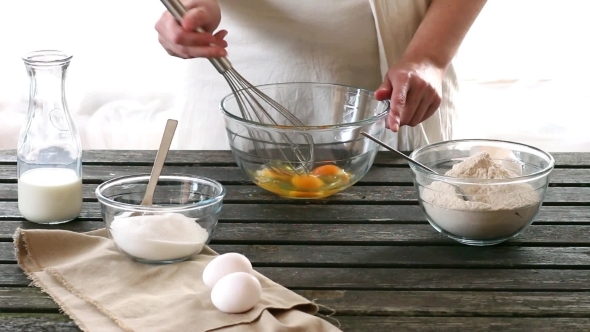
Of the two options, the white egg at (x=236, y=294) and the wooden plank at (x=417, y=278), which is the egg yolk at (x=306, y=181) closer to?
the wooden plank at (x=417, y=278)

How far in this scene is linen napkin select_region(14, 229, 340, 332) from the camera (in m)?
0.77

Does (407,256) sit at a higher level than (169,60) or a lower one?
lower

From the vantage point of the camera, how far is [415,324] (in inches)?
31.0

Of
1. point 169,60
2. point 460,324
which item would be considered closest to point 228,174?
point 460,324

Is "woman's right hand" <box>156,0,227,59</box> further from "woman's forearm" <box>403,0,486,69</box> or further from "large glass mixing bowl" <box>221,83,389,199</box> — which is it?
"woman's forearm" <box>403,0,486,69</box>

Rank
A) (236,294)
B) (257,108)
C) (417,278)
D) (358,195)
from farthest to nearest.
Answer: (257,108), (358,195), (417,278), (236,294)

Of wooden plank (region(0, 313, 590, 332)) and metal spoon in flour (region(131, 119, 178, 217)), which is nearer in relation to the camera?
wooden plank (region(0, 313, 590, 332))

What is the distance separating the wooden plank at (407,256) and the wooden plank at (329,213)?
3.3 inches

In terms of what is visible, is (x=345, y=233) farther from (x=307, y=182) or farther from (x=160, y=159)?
(x=160, y=159)

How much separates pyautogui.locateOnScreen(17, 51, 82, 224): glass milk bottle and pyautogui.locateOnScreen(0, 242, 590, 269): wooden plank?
0.07 meters

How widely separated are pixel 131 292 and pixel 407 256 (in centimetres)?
31

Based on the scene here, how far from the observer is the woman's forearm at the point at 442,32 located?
1.28m

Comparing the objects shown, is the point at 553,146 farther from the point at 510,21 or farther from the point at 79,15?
the point at 79,15

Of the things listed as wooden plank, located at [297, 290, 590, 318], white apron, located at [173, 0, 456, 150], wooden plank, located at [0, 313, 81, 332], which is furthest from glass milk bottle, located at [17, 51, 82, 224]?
white apron, located at [173, 0, 456, 150]
